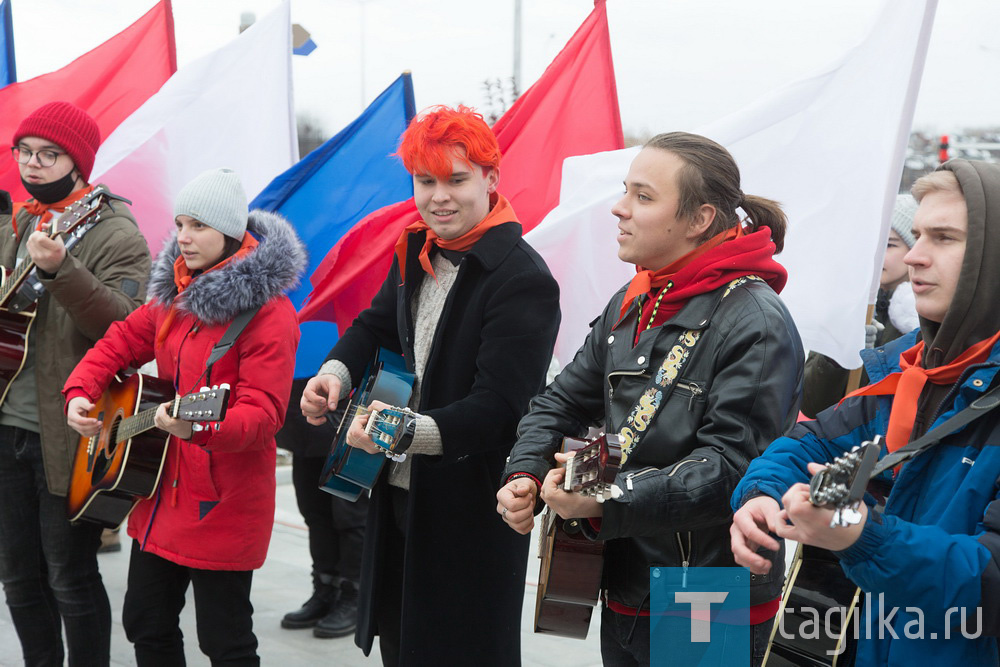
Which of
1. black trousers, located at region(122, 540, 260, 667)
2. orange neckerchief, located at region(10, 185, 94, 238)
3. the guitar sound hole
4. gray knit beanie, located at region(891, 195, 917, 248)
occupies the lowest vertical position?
black trousers, located at region(122, 540, 260, 667)

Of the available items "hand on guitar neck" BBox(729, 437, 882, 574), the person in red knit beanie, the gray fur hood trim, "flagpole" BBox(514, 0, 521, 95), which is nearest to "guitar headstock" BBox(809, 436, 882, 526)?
"hand on guitar neck" BBox(729, 437, 882, 574)

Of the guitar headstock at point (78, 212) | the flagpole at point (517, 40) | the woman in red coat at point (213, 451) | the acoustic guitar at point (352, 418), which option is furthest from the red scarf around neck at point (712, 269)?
the flagpole at point (517, 40)

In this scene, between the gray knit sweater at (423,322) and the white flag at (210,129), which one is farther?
the white flag at (210,129)

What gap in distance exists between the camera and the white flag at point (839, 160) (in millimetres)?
3475

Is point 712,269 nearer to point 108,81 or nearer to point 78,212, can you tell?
point 78,212

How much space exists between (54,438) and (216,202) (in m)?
1.17

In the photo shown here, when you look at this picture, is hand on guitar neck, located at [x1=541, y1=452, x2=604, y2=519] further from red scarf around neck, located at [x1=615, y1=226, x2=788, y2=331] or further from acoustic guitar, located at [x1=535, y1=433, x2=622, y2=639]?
red scarf around neck, located at [x1=615, y1=226, x2=788, y2=331]

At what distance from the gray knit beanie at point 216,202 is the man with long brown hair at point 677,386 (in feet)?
5.23

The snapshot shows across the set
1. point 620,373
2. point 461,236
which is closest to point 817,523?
point 620,373

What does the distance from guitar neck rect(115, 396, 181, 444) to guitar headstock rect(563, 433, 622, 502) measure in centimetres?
180

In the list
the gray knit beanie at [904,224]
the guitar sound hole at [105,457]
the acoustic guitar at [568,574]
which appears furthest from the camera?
the gray knit beanie at [904,224]

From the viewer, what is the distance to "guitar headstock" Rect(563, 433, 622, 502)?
80.4 inches

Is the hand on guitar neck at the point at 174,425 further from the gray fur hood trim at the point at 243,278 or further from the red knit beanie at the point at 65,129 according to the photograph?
the red knit beanie at the point at 65,129

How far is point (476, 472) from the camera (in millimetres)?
3137
